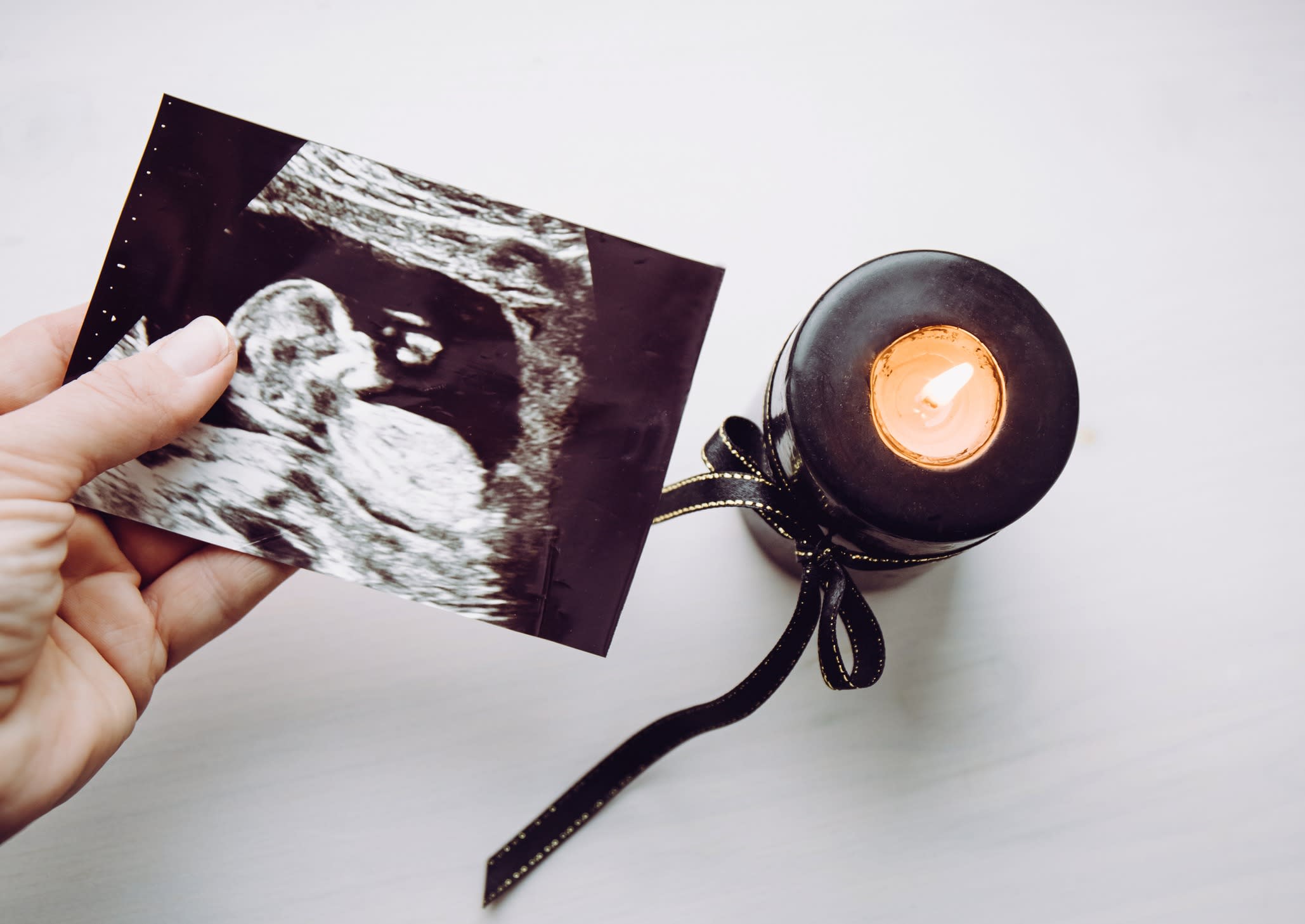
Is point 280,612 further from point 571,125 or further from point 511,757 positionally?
point 571,125

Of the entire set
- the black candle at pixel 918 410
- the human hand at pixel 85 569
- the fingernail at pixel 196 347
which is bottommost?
the human hand at pixel 85 569

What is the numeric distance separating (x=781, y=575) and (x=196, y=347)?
1.41ft

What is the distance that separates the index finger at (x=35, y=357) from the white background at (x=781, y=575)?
0.27 ft

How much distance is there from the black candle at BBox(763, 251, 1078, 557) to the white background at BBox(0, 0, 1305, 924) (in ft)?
0.61

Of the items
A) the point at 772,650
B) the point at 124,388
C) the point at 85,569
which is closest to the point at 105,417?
the point at 124,388

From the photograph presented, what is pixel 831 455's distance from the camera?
42 cm

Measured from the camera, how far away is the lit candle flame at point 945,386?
1.39 ft

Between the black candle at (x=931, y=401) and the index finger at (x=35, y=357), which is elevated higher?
the black candle at (x=931, y=401)

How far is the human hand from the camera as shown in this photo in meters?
0.45

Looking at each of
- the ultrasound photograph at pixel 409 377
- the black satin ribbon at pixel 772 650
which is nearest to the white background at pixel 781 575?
the black satin ribbon at pixel 772 650

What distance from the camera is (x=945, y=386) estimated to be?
0.43 metres

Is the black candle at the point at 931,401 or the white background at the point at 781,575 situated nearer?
the black candle at the point at 931,401

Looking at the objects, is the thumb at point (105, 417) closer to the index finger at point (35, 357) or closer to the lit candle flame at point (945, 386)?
the index finger at point (35, 357)

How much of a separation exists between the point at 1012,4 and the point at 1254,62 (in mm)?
215
